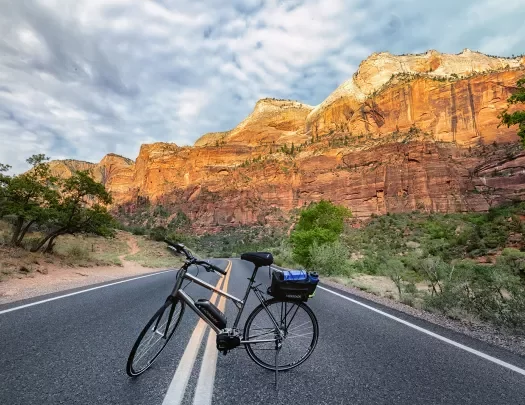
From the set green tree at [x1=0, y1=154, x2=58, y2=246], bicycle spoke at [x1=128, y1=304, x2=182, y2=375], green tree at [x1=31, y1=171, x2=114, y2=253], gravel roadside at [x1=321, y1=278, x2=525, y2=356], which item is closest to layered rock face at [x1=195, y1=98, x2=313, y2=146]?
green tree at [x1=31, y1=171, x2=114, y2=253]

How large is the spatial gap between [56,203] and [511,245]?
116 feet

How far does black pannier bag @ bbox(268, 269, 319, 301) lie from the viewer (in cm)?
349

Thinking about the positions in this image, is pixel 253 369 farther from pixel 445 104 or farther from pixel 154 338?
pixel 445 104

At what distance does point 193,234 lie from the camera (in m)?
90.6

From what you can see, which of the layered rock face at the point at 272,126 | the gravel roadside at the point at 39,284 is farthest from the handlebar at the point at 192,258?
the layered rock face at the point at 272,126

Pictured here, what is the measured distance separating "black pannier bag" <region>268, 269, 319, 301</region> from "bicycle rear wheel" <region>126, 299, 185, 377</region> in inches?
44.5

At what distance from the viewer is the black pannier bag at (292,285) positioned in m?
3.49

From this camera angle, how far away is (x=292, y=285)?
11.5ft

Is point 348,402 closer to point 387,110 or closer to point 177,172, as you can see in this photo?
point 387,110

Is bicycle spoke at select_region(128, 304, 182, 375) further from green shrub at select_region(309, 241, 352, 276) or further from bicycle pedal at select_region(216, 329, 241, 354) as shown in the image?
green shrub at select_region(309, 241, 352, 276)

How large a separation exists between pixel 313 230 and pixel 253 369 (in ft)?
68.3

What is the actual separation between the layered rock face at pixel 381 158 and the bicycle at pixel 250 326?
62757 mm

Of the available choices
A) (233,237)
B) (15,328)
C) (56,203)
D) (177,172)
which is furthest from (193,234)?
(15,328)

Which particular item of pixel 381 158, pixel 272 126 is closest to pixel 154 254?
pixel 381 158
